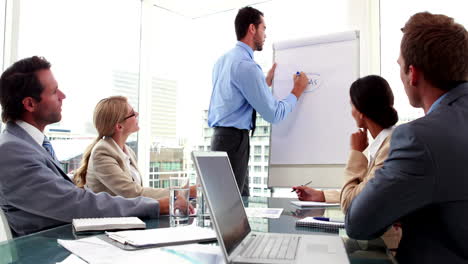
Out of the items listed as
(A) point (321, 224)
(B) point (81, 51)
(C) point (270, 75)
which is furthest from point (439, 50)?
(B) point (81, 51)

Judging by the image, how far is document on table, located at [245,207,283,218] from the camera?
152cm

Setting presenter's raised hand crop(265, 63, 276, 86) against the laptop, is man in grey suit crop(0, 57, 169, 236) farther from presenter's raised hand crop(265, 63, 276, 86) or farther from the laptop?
presenter's raised hand crop(265, 63, 276, 86)

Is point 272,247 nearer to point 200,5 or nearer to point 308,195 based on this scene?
point 308,195

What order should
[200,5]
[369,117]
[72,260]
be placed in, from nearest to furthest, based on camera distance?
[72,260]
[369,117]
[200,5]

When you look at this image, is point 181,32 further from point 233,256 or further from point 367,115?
point 233,256

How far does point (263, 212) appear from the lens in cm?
159

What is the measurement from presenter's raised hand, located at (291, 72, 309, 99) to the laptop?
1.68m

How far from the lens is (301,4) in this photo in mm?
3514

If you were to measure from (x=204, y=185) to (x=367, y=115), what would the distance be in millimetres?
1158

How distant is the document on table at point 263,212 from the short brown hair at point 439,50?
0.76 metres

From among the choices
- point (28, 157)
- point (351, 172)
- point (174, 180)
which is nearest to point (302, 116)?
point (351, 172)

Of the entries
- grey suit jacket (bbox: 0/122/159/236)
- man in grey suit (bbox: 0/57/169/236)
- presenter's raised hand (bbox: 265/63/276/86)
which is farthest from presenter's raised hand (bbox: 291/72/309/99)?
grey suit jacket (bbox: 0/122/159/236)

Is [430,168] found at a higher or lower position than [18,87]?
lower

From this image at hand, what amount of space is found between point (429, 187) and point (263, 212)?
812 millimetres
